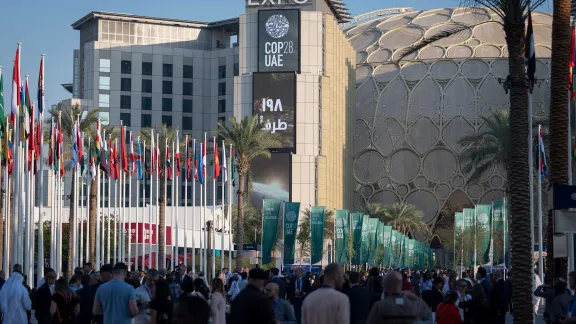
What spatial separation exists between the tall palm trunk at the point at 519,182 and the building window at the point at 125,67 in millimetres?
110447

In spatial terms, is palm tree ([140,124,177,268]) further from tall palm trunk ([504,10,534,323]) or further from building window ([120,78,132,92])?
building window ([120,78,132,92])

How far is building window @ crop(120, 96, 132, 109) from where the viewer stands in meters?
132

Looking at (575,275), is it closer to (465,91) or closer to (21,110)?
(21,110)

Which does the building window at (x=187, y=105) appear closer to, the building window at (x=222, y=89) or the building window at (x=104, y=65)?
the building window at (x=222, y=89)

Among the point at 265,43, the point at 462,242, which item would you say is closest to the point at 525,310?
the point at 462,242

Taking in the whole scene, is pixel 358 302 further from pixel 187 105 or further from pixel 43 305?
pixel 187 105

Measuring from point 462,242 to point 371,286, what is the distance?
59.1m

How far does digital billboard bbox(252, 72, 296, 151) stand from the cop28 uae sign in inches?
40.2

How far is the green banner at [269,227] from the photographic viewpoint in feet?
185

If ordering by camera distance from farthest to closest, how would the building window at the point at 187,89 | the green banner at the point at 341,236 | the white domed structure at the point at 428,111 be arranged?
the building window at the point at 187,89, the white domed structure at the point at 428,111, the green banner at the point at 341,236

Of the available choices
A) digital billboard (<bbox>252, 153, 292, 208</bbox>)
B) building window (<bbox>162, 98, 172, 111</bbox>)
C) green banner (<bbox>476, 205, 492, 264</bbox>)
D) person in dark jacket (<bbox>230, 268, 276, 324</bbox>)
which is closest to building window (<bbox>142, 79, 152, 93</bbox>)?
building window (<bbox>162, 98, 172, 111</bbox>)

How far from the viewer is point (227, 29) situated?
140 meters

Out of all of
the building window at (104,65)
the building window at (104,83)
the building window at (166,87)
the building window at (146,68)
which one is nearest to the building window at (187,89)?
the building window at (166,87)

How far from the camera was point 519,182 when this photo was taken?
22.8 meters
